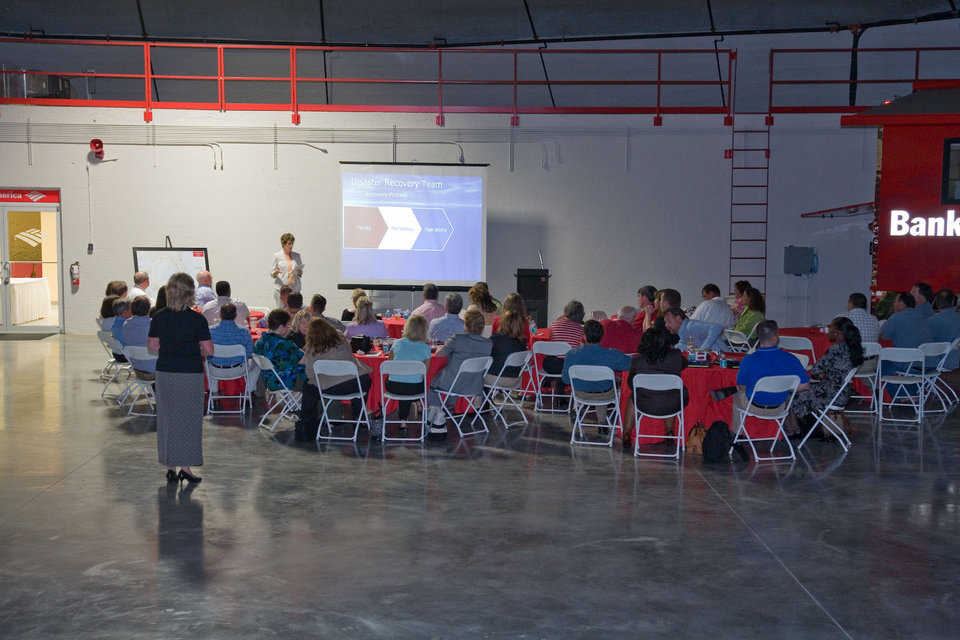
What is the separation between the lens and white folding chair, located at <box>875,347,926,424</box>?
9.20 m

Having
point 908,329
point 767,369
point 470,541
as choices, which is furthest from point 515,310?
point 908,329

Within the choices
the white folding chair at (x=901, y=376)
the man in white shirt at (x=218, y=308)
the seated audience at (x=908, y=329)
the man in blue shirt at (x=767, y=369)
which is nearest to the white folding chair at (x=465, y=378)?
the man in blue shirt at (x=767, y=369)

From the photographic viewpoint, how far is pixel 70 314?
15133 millimetres

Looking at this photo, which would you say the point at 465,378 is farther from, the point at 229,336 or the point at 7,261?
the point at 7,261

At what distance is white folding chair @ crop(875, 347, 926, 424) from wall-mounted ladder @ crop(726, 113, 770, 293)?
4.46 m

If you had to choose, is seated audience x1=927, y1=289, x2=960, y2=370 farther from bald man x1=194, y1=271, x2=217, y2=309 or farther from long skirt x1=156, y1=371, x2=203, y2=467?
bald man x1=194, y1=271, x2=217, y2=309

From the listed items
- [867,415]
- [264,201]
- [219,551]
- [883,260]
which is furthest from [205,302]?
[883,260]

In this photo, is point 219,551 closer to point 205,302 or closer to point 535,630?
point 535,630

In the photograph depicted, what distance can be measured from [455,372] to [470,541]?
2.94 meters

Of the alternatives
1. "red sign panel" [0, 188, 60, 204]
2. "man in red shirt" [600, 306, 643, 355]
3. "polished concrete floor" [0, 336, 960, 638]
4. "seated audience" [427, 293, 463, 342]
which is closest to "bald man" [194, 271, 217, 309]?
"polished concrete floor" [0, 336, 960, 638]

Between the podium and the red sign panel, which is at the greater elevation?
the red sign panel

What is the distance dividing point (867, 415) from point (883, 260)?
298 cm

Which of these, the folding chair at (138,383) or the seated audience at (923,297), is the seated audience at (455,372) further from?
the seated audience at (923,297)

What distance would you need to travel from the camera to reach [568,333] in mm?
9914
